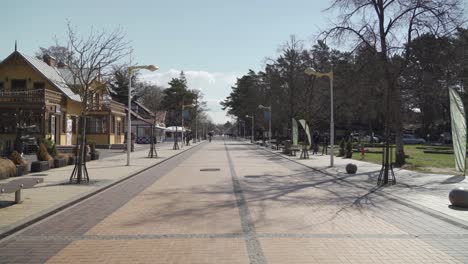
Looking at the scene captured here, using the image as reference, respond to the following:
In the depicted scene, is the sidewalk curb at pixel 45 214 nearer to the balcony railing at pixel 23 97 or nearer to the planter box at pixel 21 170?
the planter box at pixel 21 170

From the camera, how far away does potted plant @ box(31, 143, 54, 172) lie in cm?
2127

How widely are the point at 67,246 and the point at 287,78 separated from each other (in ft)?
173

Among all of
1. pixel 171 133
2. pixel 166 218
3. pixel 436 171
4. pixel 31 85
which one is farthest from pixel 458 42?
pixel 171 133

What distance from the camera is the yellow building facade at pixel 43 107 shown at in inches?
1521

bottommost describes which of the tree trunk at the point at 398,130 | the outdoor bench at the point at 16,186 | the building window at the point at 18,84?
the outdoor bench at the point at 16,186

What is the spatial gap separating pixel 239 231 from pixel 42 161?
15888 mm

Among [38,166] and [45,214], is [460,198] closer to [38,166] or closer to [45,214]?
[45,214]

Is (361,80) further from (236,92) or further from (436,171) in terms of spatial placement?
(236,92)

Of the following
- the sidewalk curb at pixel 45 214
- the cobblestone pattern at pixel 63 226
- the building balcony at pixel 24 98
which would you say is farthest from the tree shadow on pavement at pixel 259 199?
the building balcony at pixel 24 98

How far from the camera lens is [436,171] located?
22781 mm

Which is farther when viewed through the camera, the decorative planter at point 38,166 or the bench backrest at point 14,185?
the decorative planter at point 38,166

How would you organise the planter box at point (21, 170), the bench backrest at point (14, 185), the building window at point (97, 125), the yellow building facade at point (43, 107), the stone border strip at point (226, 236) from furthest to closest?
the building window at point (97, 125) < the yellow building facade at point (43, 107) < the planter box at point (21, 170) < the bench backrest at point (14, 185) < the stone border strip at point (226, 236)

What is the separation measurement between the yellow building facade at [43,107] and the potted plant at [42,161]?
9.21m

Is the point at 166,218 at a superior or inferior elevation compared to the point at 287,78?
inferior
